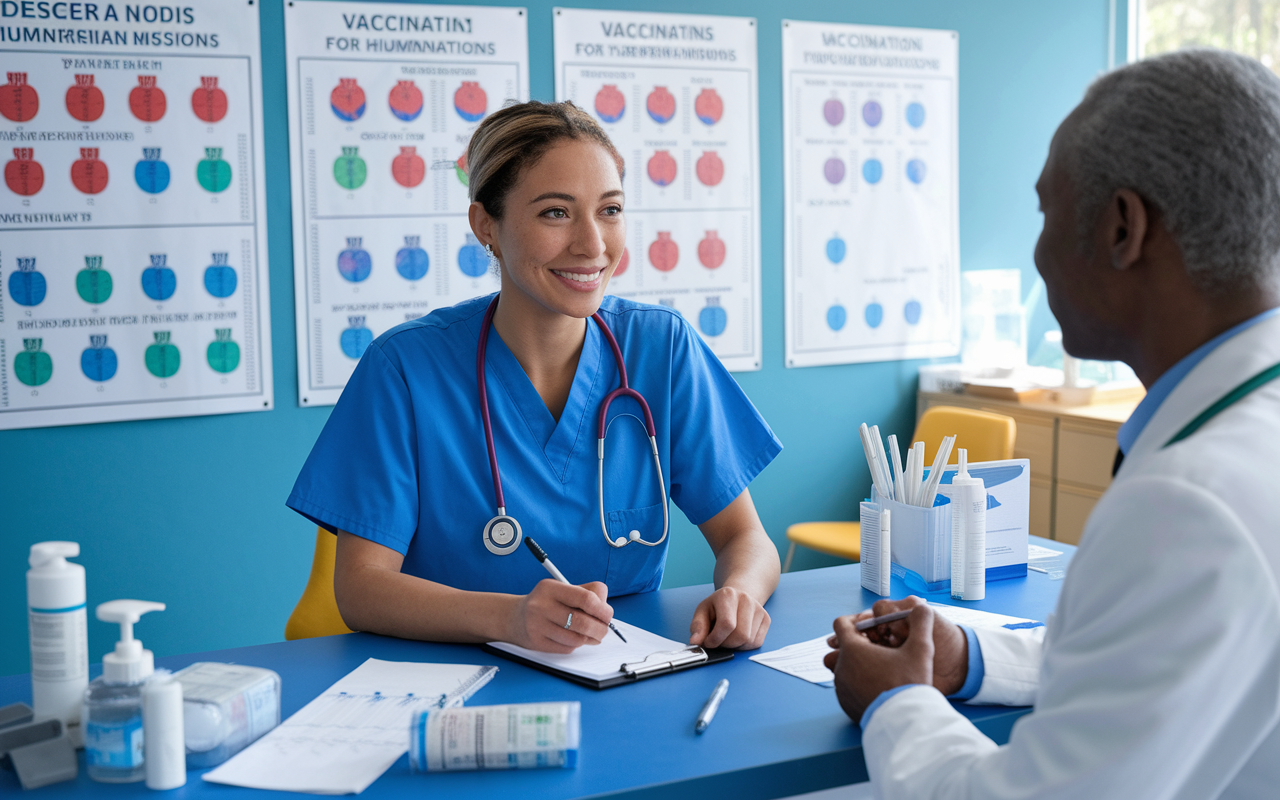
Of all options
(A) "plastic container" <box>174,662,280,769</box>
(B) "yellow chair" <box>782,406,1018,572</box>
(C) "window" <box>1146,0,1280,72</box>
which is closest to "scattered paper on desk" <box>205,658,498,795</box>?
(A) "plastic container" <box>174,662,280,769</box>

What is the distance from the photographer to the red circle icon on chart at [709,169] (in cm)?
330

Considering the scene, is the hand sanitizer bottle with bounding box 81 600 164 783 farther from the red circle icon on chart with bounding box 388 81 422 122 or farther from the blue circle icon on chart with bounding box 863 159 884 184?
the blue circle icon on chart with bounding box 863 159 884 184

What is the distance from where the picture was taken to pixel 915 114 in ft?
11.8

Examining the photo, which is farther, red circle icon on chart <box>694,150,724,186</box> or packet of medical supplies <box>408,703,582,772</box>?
red circle icon on chart <box>694,150,724,186</box>

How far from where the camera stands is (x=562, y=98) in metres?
3.11

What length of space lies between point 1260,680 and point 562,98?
107 inches

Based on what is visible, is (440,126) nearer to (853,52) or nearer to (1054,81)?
(853,52)

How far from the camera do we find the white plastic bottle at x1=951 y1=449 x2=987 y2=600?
4.96 feet

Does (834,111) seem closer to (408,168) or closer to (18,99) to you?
(408,168)

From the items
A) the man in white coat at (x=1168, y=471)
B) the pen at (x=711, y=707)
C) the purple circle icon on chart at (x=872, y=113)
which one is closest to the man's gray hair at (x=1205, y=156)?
the man in white coat at (x=1168, y=471)

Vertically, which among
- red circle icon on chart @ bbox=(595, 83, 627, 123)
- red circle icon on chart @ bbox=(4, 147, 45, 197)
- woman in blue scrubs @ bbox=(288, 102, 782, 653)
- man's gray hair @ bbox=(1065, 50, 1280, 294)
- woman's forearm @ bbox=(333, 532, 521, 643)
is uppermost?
red circle icon on chart @ bbox=(595, 83, 627, 123)

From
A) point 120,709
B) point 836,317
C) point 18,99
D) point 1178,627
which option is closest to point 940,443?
point 836,317

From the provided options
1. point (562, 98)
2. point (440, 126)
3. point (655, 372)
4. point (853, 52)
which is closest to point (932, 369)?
point (853, 52)

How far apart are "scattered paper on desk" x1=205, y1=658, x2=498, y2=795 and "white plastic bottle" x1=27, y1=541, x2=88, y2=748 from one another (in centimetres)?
19
